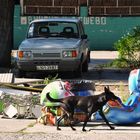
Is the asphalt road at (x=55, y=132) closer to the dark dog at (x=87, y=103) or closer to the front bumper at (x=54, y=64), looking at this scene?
the dark dog at (x=87, y=103)

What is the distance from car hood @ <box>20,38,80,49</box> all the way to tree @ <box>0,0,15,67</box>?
197 centimetres

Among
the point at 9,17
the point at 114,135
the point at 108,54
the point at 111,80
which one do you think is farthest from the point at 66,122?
the point at 108,54

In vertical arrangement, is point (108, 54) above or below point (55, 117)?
below

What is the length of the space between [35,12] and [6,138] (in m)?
22.1

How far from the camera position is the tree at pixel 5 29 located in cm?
1877

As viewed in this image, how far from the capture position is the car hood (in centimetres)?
1636

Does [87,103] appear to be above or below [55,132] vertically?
above

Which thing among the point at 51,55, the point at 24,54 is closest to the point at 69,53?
the point at 51,55

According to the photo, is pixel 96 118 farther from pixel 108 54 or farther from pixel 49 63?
pixel 108 54

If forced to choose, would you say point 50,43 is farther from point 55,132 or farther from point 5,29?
point 55,132

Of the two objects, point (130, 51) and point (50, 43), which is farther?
point (130, 51)

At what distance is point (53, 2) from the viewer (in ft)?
100.0

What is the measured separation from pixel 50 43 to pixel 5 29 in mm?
2752

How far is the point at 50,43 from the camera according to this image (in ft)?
54.3
